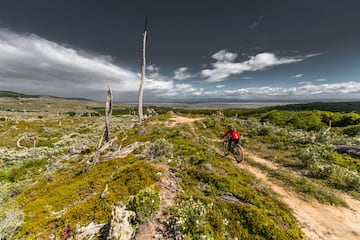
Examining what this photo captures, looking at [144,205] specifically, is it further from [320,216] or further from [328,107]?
[328,107]

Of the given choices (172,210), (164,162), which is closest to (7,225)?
(172,210)

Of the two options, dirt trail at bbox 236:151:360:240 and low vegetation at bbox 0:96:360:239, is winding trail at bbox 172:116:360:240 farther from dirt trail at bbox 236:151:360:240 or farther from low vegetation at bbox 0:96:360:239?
low vegetation at bbox 0:96:360:239

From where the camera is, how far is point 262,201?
7.11 meters

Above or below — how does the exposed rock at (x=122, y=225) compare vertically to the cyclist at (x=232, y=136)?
below

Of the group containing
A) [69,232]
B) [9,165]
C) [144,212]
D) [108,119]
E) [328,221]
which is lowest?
[9,165]

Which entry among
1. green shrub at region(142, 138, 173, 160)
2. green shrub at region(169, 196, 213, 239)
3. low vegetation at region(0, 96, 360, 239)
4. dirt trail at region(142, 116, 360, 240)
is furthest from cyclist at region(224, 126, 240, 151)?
green shrub at region(169, 196, 213, 239)

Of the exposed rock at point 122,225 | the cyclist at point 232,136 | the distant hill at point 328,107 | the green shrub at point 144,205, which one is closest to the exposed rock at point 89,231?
the exposed rock at point 122,225

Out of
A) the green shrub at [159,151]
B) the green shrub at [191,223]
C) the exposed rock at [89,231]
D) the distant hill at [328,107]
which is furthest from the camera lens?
the distant hill at [328,107]

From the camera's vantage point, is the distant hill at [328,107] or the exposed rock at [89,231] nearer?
the exposed rock at [89,231]

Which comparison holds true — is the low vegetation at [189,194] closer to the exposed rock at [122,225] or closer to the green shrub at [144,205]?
the green shrub at [144,205]

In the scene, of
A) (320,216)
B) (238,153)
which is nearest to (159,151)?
(238,153)

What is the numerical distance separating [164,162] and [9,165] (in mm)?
20735

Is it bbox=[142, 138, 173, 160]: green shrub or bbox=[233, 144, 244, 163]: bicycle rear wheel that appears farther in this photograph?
bbox=[233, 144, 244, 163]: bicycle rear wheel

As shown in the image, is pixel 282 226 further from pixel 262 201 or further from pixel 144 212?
pixel 144 212
